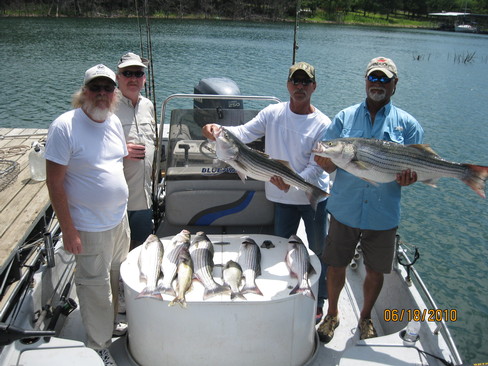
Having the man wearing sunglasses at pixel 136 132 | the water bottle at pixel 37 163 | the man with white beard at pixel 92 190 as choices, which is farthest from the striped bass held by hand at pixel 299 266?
the water bottle at pixel 37 163

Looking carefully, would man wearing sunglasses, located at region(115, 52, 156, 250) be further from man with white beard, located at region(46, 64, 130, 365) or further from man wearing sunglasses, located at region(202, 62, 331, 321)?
man wearing sunglasses, located at region(202, 62, 331, 321)

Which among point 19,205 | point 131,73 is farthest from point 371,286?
point 19,205

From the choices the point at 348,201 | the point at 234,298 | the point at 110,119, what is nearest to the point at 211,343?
the point at 234,298

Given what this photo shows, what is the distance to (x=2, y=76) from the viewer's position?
1981cm

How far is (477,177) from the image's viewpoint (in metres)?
2.86

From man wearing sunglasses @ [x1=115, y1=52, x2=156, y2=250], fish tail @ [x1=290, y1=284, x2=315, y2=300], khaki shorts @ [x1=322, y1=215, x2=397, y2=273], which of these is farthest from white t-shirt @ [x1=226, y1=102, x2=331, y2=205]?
man wearing sunglasses @ [x1=115, y1=52, x2=156, y2=250]

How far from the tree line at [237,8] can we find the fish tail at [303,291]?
31.6 meters

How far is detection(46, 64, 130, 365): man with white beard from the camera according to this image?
8.95 feet

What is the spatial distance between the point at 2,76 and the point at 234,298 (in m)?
21.2

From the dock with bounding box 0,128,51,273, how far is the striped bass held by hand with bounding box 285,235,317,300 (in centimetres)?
242

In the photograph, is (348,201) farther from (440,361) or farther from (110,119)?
(110,119)

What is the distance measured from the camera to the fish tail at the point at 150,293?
268 cm

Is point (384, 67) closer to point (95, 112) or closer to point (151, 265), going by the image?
point (95, 112)

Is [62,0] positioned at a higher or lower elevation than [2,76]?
higher
